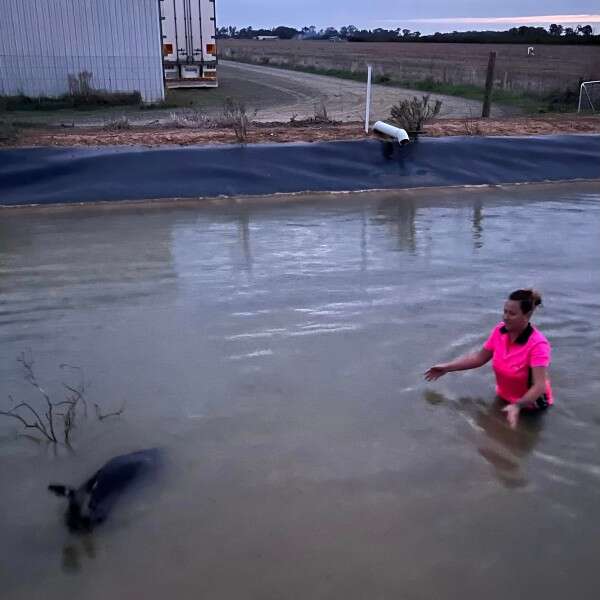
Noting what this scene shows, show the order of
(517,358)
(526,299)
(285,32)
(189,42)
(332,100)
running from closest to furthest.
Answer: (526,299) → (517,358) → (332,100) → (189,42) → (285,32)

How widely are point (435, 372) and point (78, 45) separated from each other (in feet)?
55.2

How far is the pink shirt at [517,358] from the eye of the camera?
4.25m

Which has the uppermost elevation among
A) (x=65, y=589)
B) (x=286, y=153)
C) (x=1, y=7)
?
Result: (x=1, y=7)

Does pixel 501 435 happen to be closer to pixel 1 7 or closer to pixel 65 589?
pixel 65 589

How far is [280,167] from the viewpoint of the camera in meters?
10.8

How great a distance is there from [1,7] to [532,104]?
526 inches

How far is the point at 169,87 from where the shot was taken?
2347 centimetres

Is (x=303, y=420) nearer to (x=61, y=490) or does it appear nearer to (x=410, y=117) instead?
(x=61, y=490)

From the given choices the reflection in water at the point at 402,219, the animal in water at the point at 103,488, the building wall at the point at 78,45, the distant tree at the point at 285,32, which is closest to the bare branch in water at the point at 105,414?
the animal in water at the point at 103,488

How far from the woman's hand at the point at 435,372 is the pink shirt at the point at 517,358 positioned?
304mm

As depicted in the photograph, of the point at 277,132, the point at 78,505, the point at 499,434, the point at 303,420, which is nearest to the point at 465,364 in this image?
→ the point at 499,434

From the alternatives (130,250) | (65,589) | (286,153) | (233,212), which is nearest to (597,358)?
(65,589)

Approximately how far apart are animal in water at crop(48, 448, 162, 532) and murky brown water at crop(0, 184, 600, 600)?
0.29 ft

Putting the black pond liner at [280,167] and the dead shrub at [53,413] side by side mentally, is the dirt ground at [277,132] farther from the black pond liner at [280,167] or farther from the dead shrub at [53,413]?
the dead shrub at [53,413]
